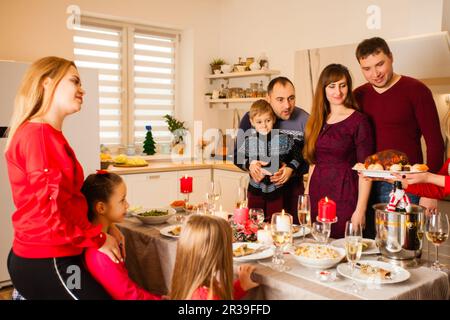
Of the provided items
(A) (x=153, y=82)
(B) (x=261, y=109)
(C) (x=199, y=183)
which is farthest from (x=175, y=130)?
(B) (x=261, y=109)

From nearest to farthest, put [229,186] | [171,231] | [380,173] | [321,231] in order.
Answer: [321,231]
[380,173]
[171,231]
[229,186]

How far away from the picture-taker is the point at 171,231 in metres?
2.19

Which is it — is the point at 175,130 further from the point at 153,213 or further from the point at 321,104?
the point at 321,104

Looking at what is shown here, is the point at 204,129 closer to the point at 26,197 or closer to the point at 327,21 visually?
the point at 327,21

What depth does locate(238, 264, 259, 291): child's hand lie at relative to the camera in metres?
1.62

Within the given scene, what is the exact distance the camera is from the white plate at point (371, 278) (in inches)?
61.0

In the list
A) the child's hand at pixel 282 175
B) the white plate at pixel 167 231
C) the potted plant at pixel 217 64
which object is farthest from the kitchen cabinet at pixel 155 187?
the white plate at pixel 167 231

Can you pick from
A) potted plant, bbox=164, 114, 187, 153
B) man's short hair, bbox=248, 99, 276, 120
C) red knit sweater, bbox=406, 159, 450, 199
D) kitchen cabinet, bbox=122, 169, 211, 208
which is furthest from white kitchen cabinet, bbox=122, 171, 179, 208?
red knit sweater, bbox=406, 159, 450, 199

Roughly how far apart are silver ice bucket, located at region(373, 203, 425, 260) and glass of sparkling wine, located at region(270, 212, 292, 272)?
14.5 inches

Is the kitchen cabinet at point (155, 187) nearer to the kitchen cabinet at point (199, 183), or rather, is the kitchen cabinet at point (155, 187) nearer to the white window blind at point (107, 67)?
the kitchen cabinet at point (199, 183)

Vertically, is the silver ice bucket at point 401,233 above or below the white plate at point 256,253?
above

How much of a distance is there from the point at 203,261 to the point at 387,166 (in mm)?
1028

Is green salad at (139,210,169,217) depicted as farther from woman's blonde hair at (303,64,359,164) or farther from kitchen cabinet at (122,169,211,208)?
kitchen cabinet at (122,169,211,208)

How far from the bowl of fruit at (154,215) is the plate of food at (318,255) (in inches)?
31.7
